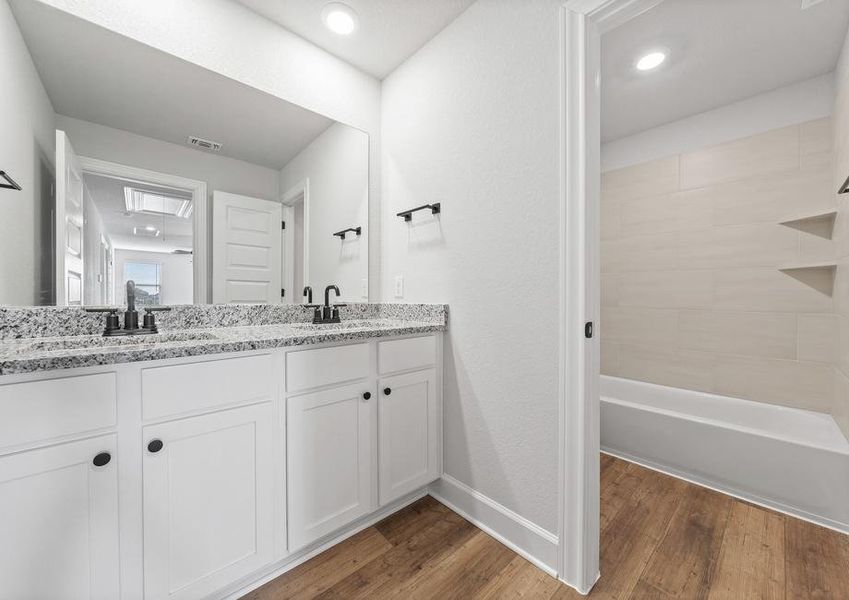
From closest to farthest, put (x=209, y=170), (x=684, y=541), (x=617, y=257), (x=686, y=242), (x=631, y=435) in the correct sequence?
(x=684, y=541), (x=209, y=170), (x=631, y=435), (x=686, y=242), (x=617, y=257)

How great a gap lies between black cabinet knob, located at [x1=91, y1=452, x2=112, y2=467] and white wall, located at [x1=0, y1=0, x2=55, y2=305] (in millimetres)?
672

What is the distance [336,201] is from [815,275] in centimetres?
284

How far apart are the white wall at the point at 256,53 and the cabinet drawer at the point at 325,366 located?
744 mm

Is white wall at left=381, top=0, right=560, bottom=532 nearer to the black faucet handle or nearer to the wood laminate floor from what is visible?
the wood laminate floor

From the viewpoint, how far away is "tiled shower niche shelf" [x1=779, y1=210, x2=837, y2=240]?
1.96 meters

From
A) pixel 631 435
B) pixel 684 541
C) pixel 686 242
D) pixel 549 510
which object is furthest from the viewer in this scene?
pixel 686 242

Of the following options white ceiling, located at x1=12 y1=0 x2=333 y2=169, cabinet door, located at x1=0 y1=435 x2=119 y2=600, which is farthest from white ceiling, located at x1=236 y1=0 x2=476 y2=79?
cabinet door, located at x1=0 y1=435 x2=119 y2=600

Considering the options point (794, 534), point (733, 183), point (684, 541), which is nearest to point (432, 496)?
point (684, 541)

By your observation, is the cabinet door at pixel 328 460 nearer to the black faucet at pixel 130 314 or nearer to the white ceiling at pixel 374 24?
the black faucet at pixel 130 314

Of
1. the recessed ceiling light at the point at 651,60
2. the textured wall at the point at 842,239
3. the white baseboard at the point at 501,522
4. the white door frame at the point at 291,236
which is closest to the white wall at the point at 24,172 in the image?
the white door frame at the point at 291,236

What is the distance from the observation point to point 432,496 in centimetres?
179

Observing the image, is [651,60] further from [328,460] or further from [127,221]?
[127,221]

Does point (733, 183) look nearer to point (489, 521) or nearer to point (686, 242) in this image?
point (686, 242)

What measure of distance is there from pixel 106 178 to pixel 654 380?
3479 millimetres
